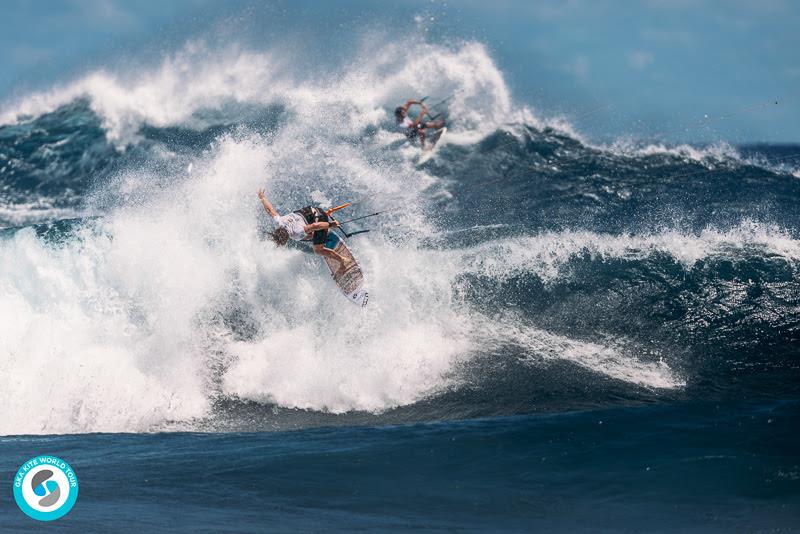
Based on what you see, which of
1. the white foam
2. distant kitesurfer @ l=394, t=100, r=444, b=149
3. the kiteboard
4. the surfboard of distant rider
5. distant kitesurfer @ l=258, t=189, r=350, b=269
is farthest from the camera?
the kiteboard

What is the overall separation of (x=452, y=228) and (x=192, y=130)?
9.92 meters

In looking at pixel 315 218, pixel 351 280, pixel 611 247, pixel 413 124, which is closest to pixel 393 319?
pixel 351 280

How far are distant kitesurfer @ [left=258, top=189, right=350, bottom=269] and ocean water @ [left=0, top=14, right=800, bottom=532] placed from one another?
9.15 feet

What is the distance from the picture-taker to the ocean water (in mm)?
11148

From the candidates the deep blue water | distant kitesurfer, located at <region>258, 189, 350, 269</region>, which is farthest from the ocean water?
distant kitesurfer, located at <region>258, 189, 350, 269</region>

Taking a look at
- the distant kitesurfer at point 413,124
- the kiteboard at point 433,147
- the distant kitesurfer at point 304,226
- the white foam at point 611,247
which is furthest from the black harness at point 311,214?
the kiteboard at point 433,147

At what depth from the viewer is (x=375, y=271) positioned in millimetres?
19078

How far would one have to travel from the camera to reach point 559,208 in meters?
22.4

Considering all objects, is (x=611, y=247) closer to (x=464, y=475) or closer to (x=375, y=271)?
(x=375, y=271)

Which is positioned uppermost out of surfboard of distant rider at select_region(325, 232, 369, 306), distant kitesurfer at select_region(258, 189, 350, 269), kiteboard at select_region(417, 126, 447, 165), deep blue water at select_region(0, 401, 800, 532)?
kiteboard at select_region(417, 126, 447, 165)

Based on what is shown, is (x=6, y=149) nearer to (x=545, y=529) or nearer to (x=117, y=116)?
(x=117, y=116)

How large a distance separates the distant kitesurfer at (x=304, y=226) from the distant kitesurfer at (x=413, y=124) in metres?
8.31

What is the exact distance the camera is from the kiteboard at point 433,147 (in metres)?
24.5

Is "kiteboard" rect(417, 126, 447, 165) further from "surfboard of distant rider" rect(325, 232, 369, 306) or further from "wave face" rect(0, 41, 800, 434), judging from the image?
"surfboard of distant rider" rect(325, 232, 369, 306)
